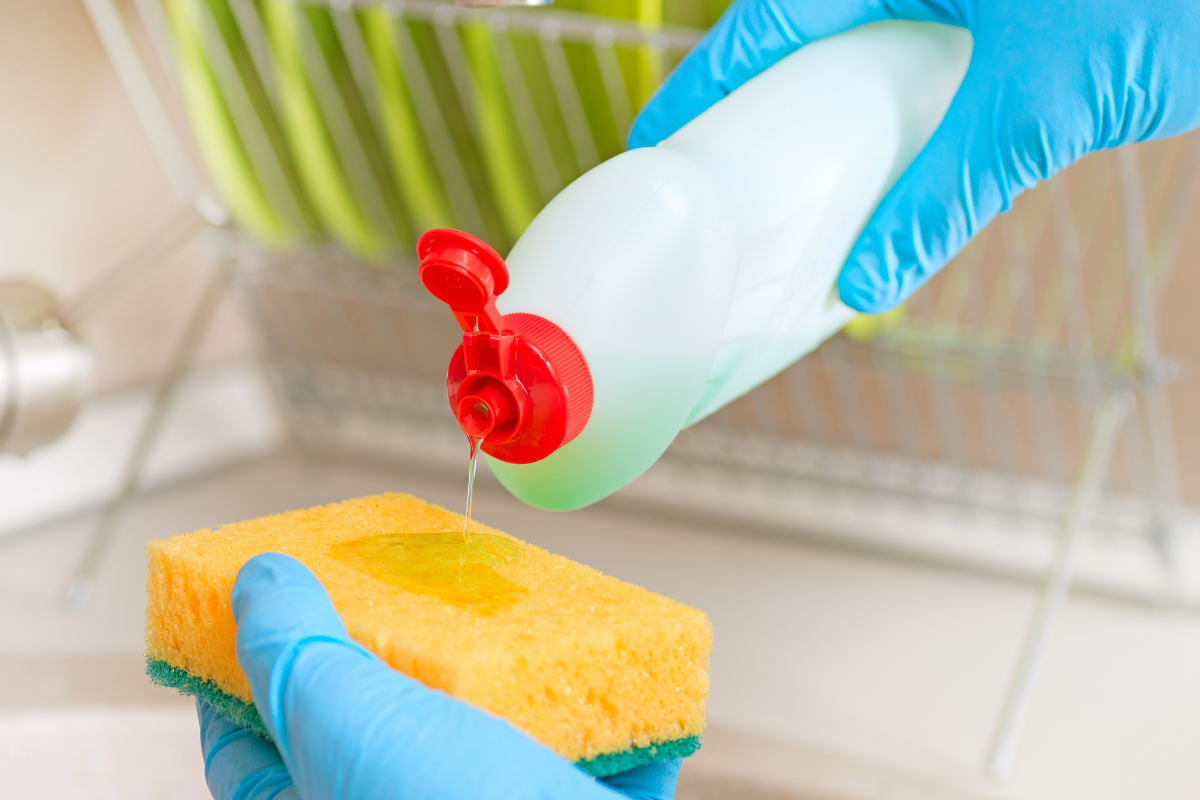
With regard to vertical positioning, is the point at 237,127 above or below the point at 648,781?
above

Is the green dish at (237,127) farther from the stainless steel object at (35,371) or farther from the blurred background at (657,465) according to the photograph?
the stainless steel object at (35,371)

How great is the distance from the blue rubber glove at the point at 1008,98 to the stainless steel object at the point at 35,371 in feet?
2.16

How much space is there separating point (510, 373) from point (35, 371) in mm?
648

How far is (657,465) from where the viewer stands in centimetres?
124

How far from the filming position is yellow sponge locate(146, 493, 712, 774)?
1.45 feet

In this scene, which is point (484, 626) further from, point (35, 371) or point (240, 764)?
point (35, 371)

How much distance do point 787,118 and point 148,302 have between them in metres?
1.00

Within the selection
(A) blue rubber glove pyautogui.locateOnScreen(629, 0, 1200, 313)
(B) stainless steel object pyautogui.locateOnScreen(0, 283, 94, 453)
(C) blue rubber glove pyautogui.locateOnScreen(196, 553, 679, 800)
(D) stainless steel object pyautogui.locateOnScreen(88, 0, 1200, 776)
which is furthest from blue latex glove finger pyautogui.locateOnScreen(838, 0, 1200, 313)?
(B) stainless steel object pyautogui.locateOnScreen(0, 283, 94, 453)

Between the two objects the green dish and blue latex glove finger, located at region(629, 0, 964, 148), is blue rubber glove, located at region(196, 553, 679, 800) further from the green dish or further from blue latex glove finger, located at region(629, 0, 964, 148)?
the green dish

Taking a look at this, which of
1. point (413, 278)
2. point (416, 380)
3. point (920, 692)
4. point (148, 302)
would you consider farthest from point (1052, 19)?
point (148, 302)

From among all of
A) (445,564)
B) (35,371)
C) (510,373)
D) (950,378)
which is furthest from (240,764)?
(950,378)

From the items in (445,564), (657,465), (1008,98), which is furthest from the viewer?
(657,465)

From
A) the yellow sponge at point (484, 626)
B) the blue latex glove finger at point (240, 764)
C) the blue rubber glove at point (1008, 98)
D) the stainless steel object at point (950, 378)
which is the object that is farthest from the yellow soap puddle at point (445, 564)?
the stainless steel object at point (950, 378)

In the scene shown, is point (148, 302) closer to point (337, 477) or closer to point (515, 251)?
point (337, 477)
